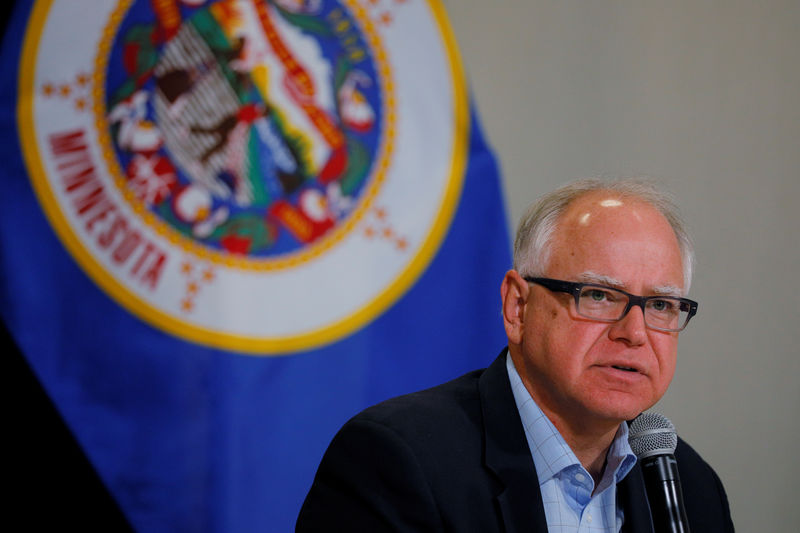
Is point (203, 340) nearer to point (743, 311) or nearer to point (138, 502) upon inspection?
point (138, 502)

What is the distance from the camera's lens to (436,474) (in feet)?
5.05

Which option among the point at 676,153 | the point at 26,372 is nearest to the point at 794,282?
the point at 676,153

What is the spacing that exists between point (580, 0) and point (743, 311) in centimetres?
139

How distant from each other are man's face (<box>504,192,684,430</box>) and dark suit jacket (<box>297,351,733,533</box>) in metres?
0.15

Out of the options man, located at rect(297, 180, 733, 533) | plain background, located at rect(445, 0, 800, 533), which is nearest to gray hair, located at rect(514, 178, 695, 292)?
man, located at rect(297, 180, 733, 533)

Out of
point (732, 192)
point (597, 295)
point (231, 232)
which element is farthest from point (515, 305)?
point (732, 192)

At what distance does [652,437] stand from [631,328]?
0.71 feet

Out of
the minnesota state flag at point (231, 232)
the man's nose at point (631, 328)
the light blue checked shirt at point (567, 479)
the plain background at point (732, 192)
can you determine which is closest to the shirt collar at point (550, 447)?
the light blue checked shirt at point (567, 479)

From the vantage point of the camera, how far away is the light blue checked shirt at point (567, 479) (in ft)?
5.46

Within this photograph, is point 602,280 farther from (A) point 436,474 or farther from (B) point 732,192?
(B) point 732,192

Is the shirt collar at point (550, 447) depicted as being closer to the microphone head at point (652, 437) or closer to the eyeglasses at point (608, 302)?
the microphone head at point (652, 437)

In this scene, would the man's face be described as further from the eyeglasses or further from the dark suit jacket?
the dark suit jacket

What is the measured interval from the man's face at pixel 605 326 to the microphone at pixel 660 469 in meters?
0.05

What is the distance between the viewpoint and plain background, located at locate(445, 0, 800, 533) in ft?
10.8
